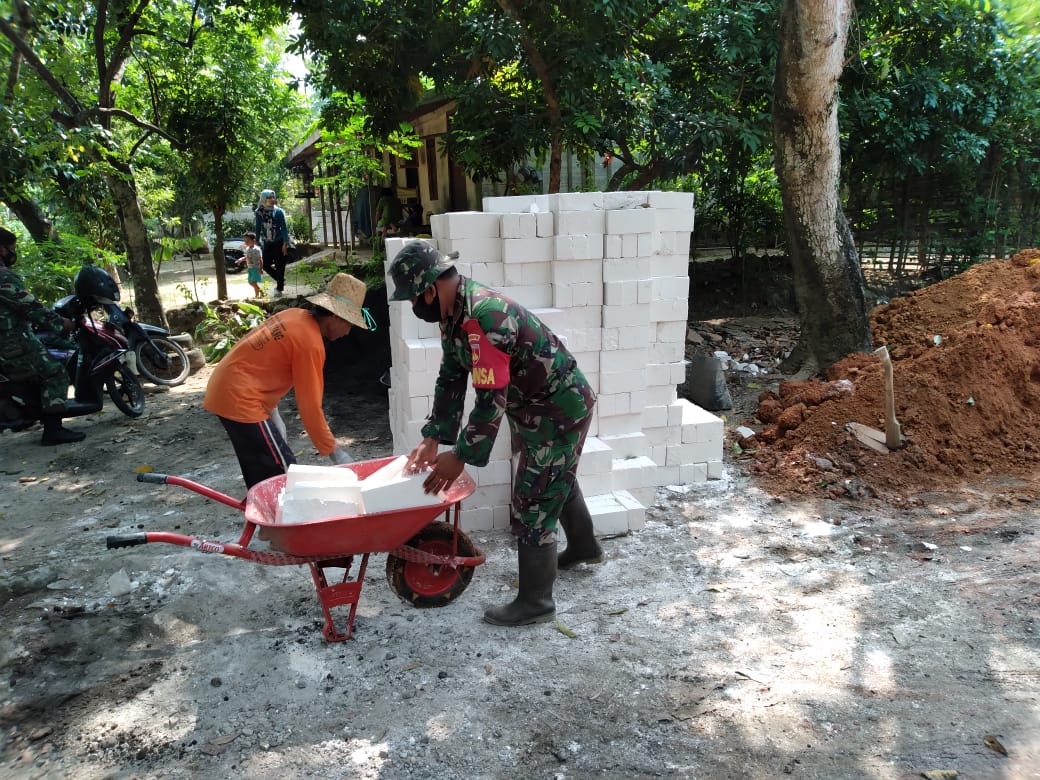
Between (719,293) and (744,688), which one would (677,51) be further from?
(744,688)

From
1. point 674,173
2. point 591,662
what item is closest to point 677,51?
point 674,173

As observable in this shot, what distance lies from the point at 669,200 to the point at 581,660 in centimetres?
291

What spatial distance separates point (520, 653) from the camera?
10.5ft

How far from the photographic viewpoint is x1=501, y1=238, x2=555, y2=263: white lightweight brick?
4.23 metres

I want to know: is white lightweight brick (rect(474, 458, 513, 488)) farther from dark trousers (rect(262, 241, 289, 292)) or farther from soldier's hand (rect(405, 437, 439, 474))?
dark trousers (rect(262, 241, 289, 292))

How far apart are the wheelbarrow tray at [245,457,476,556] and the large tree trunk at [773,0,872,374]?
5.03 m

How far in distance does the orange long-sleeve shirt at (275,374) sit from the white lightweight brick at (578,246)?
1507 millimetres

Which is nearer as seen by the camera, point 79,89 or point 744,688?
point 744,688

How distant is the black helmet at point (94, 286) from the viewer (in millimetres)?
6633

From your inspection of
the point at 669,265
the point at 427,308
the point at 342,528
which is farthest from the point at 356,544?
the point at 669,265

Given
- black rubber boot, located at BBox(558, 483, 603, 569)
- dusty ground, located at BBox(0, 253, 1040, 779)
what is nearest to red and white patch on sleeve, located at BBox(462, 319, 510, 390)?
black rubber boot, located at BBox(558, 483, 603, 569)

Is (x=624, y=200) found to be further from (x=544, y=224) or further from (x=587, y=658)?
(x=587, y=658)

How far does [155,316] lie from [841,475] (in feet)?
26.9

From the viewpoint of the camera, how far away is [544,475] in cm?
324
